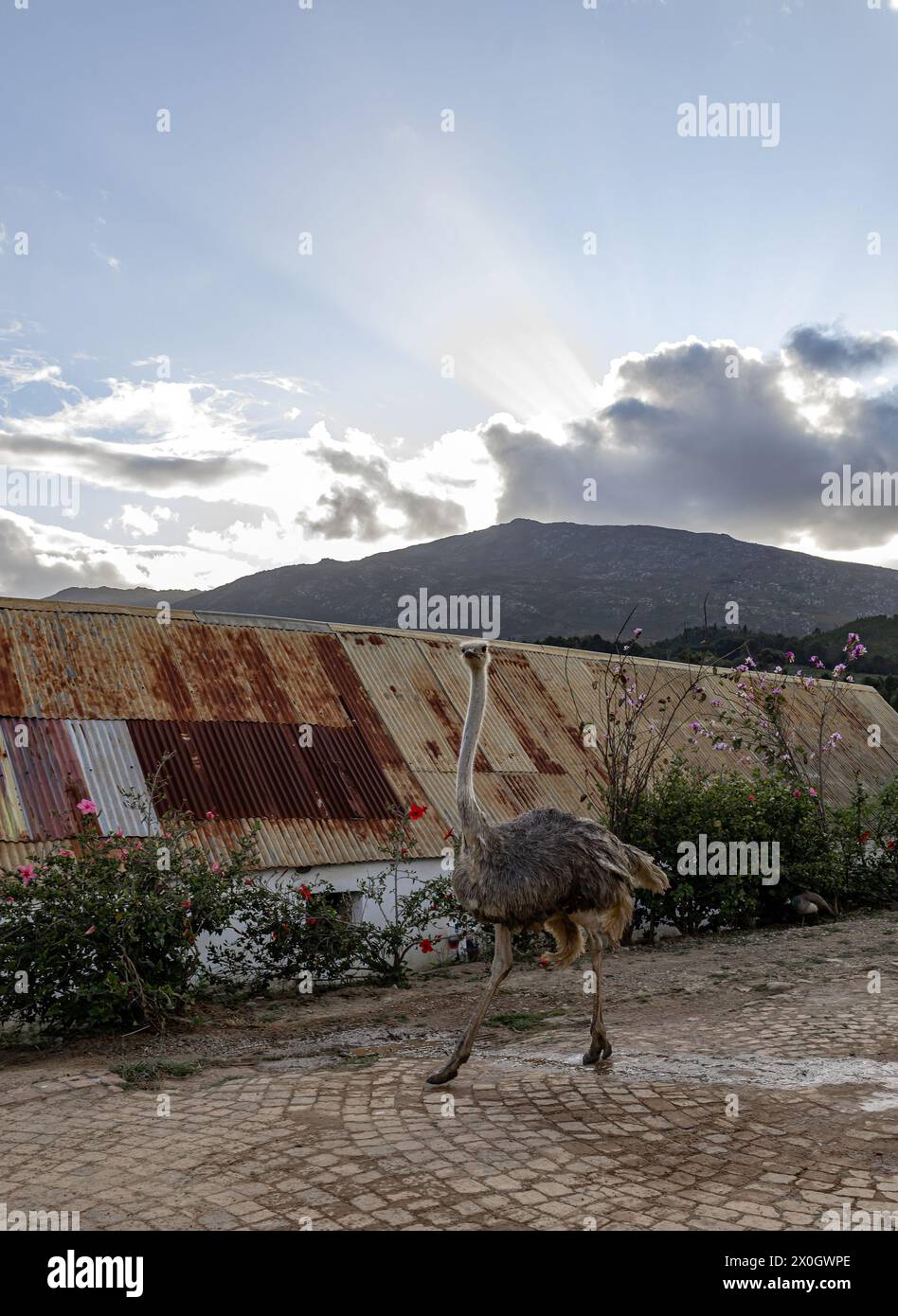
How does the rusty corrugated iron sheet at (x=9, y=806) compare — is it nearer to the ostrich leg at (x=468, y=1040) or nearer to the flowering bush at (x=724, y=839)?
the ostrich leg at (x=468, y=1040)

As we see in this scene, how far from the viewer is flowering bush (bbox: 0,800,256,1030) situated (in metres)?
8.55

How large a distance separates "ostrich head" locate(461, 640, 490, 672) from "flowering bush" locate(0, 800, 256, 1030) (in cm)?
381

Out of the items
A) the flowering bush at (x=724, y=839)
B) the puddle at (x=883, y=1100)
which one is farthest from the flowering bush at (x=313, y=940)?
the puddle at (x=883, y=1100)

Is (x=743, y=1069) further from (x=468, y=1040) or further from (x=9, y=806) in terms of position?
(x=9, y=806)

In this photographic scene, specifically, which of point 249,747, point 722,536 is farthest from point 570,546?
point 249,747

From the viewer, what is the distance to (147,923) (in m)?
8.88

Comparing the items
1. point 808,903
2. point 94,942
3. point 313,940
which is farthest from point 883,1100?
point 808,903

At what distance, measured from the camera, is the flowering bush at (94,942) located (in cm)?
855

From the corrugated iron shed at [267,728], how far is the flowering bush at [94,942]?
99.1 inches

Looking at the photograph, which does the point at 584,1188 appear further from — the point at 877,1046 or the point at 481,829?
the point at 877,1046

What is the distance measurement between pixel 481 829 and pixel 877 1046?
337 cm

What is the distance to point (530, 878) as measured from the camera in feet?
22.5

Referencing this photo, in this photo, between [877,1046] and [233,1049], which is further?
[233,1049]

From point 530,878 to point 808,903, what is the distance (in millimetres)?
9167
